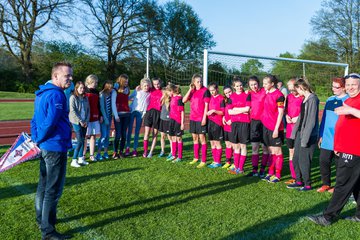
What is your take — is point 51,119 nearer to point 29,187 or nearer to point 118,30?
point 29,187

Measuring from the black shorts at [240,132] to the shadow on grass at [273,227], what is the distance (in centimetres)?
208

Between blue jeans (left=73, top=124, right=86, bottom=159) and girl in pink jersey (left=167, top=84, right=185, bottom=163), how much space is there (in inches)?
75.7

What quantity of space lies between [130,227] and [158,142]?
20.0 feet

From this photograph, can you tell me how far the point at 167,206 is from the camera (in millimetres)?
4637

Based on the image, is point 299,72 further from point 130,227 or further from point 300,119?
point 130,227

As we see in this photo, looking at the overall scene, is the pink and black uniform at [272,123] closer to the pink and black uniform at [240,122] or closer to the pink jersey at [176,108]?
the pink and black uniform at [240,122]

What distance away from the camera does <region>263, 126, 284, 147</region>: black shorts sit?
5.97m

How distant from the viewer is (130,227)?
3914 millimetres

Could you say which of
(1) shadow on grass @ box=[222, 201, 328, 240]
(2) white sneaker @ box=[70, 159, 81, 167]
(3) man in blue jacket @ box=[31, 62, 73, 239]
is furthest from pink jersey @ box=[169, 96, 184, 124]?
(3) man in blue jacket @ box=[31, 62, 73, 239]

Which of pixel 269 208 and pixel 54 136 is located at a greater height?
pixel 54 136

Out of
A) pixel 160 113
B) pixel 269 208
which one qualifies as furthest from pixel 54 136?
pixel 160 113

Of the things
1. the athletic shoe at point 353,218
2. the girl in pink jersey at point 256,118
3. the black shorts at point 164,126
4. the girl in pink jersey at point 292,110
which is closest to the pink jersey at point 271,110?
the girl in pink jersey at point 256,118

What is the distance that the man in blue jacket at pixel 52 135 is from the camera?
341cm

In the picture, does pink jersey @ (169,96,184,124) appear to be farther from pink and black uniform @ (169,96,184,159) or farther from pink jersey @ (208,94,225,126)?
pink jersey @ (208,94,225,126)
